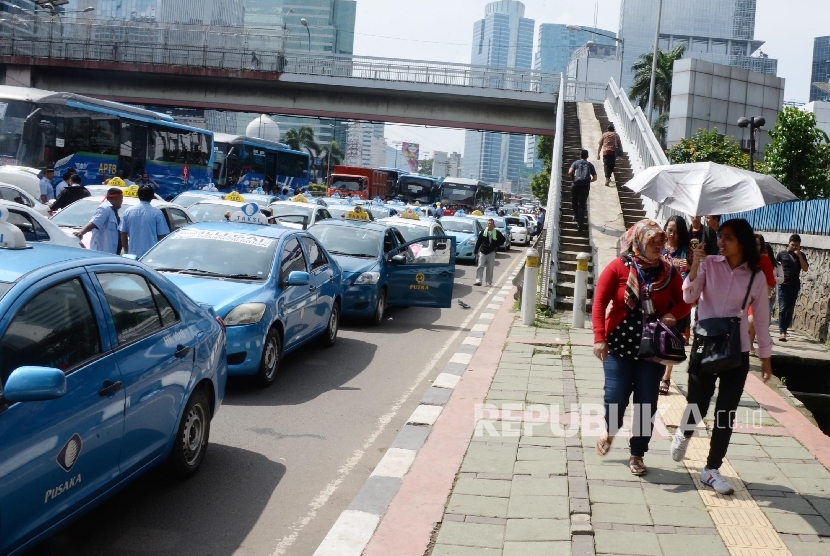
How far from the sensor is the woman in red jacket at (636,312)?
6.29m

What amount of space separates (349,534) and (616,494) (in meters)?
1.79

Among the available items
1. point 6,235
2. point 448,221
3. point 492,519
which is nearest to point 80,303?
point 6,235

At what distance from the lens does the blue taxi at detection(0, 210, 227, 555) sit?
398 centimetres

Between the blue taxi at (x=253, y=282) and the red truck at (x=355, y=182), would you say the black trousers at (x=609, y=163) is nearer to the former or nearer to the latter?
the blue taxi at (x=253, y=282)

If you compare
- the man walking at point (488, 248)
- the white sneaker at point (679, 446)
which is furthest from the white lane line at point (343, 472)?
the man walking at point (488, 248)

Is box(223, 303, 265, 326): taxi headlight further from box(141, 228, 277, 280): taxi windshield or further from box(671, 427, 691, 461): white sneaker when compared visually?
box(671, 427, 691, 461): white sneaker

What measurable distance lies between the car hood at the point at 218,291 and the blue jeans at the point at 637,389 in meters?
3.79

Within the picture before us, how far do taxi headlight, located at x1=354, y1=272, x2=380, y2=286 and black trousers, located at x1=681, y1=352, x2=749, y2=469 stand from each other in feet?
25.7

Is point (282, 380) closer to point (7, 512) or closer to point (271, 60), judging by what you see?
point (7, 512)

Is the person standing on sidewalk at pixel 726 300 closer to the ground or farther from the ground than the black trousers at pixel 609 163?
closer to the ground

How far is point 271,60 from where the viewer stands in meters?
44.9

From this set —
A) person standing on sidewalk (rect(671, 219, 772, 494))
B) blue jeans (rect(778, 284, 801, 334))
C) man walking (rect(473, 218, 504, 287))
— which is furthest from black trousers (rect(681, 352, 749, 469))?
man walking (rect(473, 218, 504, 287))

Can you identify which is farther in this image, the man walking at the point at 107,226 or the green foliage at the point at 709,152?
the green foliage at the point at 709,152

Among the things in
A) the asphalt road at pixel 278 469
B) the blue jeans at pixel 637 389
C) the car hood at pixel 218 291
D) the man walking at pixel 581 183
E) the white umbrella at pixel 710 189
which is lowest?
the asphalt road at pixel 278 469
